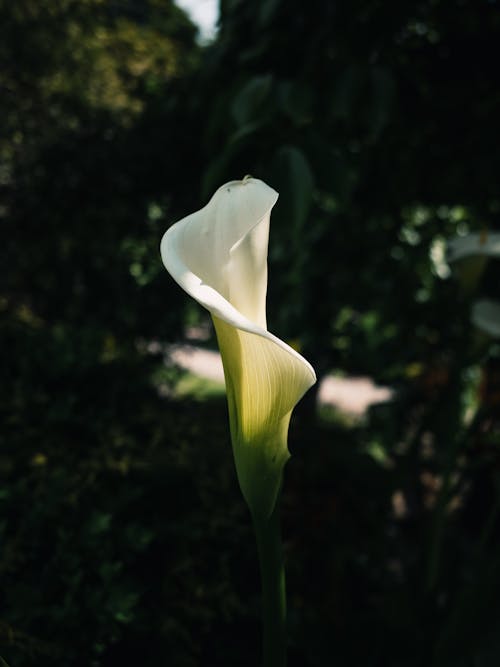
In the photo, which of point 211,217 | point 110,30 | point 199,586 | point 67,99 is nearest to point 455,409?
point 199,586

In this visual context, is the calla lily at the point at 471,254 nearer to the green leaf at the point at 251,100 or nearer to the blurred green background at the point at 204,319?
the blurred green background at the point at 204,319

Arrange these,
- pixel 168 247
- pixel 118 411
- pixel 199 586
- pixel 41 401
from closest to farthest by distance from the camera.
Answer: pixel 168 247 < pixel 199 586 < pixel 41 401 < pixel 118 411

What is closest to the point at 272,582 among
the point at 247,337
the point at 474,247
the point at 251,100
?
the point at 247,337

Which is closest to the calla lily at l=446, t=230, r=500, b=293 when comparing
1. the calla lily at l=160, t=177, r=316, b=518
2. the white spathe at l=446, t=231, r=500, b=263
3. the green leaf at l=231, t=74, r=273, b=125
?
the white spathe at l=446, t=231, r=500, b=263

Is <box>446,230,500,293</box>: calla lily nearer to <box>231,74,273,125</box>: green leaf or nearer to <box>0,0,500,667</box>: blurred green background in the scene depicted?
<box>0,0,500,667</box>: blurred green background

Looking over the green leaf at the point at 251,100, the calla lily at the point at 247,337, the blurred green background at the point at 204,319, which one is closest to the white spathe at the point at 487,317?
the blurred green background at the point at 204,319

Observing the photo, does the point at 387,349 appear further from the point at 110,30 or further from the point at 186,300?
the point at 110,30
